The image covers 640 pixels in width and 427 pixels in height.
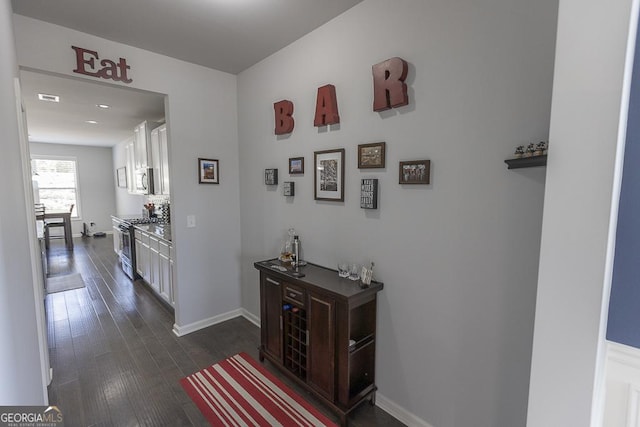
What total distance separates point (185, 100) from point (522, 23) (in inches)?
105

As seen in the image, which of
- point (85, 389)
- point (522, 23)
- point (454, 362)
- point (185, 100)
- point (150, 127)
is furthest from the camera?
point (150, 127)

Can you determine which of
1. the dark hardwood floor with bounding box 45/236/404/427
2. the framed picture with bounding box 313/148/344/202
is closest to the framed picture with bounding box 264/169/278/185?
the framed picture with bounding box 313/148/344/202

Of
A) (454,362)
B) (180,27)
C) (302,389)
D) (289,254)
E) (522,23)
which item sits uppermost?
(180,27)

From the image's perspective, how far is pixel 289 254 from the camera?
2350mm

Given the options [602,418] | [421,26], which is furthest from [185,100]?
[602,418]

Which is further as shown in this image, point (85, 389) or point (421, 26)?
point (85, 389)

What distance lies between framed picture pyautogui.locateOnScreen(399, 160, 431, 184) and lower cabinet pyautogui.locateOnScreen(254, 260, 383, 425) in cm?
70

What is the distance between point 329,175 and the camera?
218 cm

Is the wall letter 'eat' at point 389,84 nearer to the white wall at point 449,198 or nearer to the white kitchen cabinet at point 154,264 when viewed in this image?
the white wall at point 449,198

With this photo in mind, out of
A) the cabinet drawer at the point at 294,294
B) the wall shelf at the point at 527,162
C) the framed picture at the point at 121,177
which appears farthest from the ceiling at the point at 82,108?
the wall shelf at the point at 527,162

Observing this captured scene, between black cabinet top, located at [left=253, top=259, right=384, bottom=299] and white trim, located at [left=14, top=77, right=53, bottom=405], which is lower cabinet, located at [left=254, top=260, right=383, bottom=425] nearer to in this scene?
black cabinet top, located at [left=253, top=259, right=384, bottom=299]

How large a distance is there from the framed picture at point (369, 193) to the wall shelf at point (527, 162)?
75 centimetres

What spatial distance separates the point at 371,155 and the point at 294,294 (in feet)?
3.63

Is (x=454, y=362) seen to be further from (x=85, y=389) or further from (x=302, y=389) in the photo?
(x=85, y=389)
